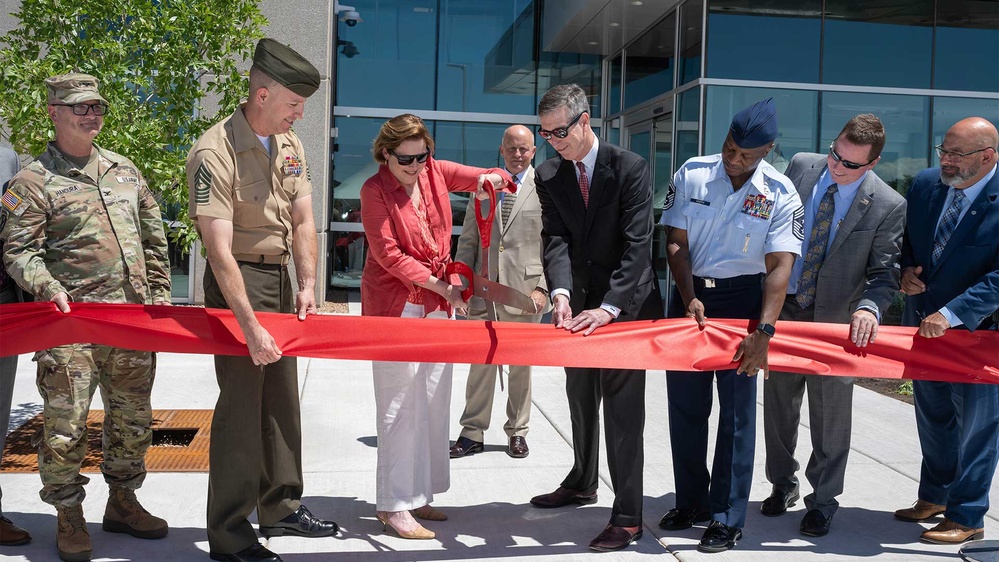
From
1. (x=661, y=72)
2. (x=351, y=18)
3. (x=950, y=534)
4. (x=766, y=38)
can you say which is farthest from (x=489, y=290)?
(x=351, y=18)

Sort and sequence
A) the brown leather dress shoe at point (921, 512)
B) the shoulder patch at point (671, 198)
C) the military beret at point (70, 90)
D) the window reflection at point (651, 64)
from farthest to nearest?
the window reflection at point (651, 64) → the brown leather dress shoe at point (921, 512) → the shoulder patch at point (671, 198) → the military beret at point (70, 90)

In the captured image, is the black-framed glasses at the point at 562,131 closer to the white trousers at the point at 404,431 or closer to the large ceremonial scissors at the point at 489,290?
the large ceremonial scissors at the point at 489,290

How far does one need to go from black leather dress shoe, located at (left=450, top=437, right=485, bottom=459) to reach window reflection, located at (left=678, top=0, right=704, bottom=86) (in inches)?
262

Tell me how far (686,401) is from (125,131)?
12.3 ft

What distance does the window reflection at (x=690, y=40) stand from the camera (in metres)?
11.0

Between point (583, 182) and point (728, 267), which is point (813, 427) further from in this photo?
point (583, 182)

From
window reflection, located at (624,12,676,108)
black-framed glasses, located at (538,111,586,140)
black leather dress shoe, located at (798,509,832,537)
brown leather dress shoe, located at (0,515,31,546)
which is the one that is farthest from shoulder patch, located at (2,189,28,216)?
window reflection, located at (624,12,676,108)

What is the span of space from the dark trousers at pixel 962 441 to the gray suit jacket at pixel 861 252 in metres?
0.60

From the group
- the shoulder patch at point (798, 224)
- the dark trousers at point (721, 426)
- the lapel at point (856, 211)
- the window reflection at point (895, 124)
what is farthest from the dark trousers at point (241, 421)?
the window reflection at point (895, 124)

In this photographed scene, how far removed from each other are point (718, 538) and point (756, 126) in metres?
1.93

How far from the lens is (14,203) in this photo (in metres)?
3.92

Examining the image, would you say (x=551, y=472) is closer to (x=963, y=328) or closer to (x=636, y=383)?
(x=636, y=383)

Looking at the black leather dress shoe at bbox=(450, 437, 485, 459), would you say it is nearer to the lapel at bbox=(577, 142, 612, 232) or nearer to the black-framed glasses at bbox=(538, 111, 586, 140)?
the lapel at bbox=(577, 142, 612, 232)

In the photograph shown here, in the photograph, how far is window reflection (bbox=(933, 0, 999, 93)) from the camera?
36.9 feet
